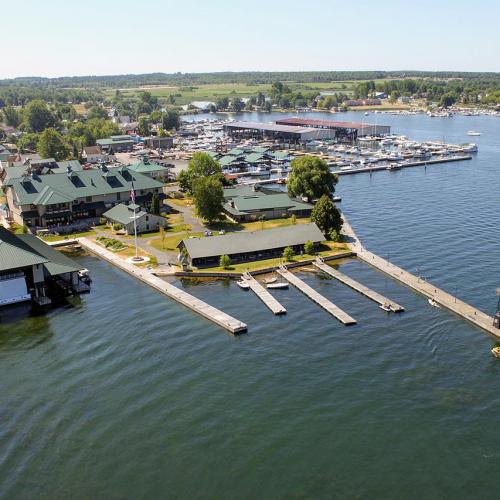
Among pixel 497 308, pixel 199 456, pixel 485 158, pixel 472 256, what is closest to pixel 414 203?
pixel 472 256

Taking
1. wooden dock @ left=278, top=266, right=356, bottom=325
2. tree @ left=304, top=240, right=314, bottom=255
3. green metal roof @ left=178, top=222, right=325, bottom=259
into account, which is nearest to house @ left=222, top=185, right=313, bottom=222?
green metal roof @ left=178, top=222, right=325, bottom=259

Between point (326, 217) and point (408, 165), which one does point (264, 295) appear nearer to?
point (326, 217)

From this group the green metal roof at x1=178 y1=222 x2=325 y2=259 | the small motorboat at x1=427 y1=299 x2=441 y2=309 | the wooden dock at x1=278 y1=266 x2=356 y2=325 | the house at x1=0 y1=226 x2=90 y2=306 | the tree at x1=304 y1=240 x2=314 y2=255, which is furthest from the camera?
the tree at x1=304 y1=240 x2=314 y2=255

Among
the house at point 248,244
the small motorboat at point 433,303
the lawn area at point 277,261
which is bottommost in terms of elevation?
the small motorboat at point 433,303

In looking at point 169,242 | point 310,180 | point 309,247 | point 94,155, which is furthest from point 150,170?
point 309,247

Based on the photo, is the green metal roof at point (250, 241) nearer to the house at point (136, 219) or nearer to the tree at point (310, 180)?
the house at point (136, 219)

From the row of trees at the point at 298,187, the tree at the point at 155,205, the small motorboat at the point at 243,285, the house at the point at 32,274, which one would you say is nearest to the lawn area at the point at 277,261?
the small motorboat at the point at 243,285

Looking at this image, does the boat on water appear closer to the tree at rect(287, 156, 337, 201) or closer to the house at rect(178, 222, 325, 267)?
the house at rect(178, 222, 325, 267)
